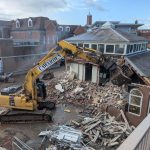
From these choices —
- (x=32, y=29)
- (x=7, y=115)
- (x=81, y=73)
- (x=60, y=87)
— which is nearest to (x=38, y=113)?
(x=7, y=115)

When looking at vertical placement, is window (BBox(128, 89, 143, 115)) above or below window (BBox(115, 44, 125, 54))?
below

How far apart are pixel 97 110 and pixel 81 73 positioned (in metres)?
5.20

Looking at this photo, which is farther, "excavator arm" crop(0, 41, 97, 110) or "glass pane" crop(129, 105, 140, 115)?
"glass pane" crop(129, 105, 140, 115)

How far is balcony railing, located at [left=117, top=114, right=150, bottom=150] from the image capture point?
1.97 metres

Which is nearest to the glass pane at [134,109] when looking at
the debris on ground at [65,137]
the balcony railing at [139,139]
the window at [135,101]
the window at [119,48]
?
the window at [135,101]

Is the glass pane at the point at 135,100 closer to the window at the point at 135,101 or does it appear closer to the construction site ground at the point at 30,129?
the window at the point at 135,101

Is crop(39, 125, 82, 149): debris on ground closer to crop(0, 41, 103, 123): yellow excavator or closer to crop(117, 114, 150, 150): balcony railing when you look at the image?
crop(0, 41, 103, 123): yellow excavator

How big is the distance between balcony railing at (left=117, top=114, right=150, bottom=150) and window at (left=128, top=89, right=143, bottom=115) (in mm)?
10046

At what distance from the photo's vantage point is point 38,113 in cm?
1229

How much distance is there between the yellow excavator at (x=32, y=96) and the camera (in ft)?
39.5

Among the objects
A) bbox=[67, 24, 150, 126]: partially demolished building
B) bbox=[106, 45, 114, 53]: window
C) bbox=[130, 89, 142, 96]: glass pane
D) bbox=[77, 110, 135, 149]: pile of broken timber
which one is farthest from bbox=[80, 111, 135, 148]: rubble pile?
bbox=[106, 45, 114, 53]: window

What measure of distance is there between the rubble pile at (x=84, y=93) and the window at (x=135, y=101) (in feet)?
2.81

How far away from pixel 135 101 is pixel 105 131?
9.54 ft

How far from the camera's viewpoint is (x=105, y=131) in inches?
443
